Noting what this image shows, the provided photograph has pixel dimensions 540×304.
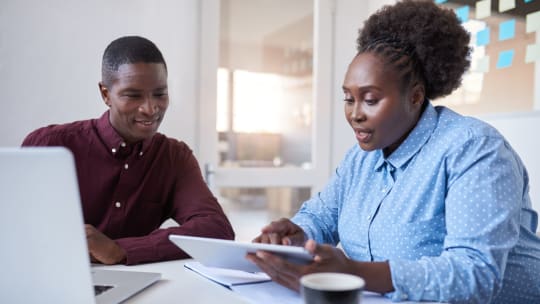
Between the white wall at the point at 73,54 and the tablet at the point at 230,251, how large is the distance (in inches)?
66.7

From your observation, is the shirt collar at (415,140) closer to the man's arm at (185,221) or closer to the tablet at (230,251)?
the tablet at (230,251)

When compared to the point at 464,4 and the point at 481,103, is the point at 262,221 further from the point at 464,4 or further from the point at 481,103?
the point at 464,4

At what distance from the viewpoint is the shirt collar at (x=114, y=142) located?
1.50m

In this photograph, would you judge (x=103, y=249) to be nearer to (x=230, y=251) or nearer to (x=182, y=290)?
(x=182, y=290)

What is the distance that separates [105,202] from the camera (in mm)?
1471

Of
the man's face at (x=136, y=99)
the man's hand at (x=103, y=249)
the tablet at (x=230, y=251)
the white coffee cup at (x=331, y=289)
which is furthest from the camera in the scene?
the man's face at (x=136, y=99)

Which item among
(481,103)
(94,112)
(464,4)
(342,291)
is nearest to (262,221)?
(94,112)

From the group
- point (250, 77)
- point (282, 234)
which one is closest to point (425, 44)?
point (282, 234)

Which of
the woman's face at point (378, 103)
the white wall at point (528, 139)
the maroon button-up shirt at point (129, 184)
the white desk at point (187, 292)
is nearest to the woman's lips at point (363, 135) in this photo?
the woman's face at point (378, 103)

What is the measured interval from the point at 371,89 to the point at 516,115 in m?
1.21

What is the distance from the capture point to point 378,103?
3.64 feet

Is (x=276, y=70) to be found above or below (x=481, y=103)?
above

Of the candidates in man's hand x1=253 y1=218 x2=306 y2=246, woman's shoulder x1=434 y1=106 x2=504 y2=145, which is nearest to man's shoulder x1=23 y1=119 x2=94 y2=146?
man's hand x1=253 y1=218 x2=306 y2=246

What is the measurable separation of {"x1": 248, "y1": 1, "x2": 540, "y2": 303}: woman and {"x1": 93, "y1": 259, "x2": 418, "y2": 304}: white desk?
9cm
